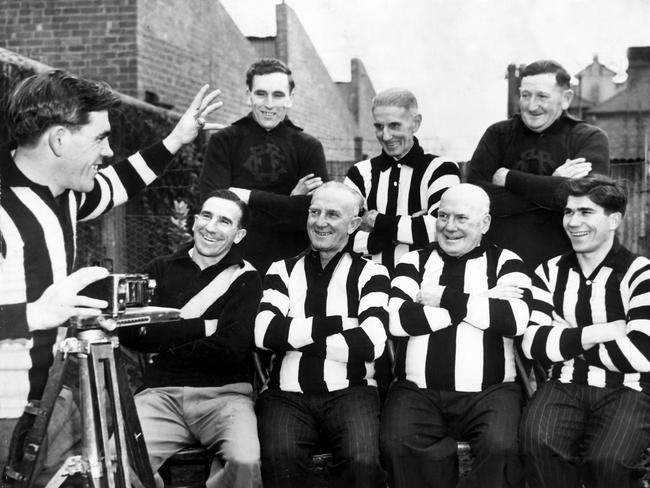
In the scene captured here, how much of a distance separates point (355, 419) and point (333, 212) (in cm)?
105

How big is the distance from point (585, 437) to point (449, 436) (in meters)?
0.61

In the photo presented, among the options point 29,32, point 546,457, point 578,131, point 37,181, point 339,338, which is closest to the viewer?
point 37,181

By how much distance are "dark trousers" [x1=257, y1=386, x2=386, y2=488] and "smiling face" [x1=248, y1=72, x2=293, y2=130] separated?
1679 mm

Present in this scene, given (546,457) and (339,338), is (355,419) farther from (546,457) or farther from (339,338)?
(546,457)

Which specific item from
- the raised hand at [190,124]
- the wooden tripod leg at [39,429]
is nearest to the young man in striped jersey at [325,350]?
the raised hand at [190,124]

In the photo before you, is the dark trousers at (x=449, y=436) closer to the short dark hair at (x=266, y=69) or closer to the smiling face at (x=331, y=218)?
the smiling face at (x=331, y=218)

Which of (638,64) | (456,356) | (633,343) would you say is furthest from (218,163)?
(638,64)

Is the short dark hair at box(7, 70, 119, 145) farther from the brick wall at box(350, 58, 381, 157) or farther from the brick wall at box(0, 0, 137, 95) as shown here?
the brick wall at box(350, 58, 381, 157)

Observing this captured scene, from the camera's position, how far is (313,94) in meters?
13.7

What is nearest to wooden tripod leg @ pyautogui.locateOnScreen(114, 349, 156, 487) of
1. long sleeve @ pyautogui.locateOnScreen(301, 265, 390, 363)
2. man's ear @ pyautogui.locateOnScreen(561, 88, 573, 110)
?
long sleeve @ pyautogui.locateOnScreen(301, 265, 390, 363)

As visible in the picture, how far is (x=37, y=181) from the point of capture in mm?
2918

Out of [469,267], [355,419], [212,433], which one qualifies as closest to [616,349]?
[469,267]

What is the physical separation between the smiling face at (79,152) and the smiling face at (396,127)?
1857mm

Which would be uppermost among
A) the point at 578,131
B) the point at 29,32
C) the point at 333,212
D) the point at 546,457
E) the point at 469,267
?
the point at 29,32
